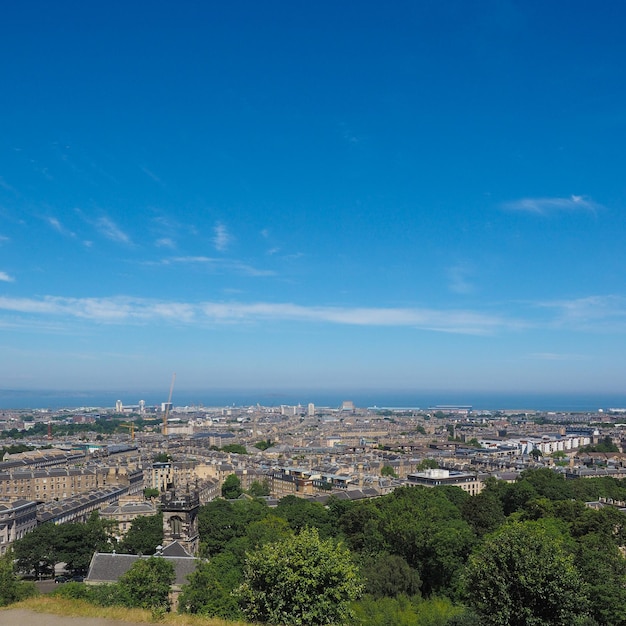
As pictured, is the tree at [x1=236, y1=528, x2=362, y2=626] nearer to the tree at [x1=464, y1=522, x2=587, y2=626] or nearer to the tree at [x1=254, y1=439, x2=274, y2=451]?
the tree at [x1=464, y1=522, x2=587, y2=626]

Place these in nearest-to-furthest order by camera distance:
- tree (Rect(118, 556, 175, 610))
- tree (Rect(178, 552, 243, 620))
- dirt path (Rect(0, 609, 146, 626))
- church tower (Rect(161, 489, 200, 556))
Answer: dirt path (Rect(0, 609, 146, 626))
tree (Rect(178, 552, 243, 620))
tree (Rect(118, 556, 175, 610))
church tower (Rect(161, 489, 200, 556))

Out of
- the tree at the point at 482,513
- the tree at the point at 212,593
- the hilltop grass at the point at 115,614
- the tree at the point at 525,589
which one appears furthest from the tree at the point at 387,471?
the hilltop grass at the point at 115,614

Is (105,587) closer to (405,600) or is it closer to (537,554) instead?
(405,600)

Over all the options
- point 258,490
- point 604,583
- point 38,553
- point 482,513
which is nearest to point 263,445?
point 258,490

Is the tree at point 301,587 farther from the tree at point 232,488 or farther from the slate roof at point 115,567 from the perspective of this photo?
the tree at point 232,488

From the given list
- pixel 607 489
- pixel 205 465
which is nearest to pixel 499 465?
pixel 607 489

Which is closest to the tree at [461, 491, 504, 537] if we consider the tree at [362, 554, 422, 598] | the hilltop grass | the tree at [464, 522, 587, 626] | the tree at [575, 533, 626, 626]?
the tree at [362, 554, 422, 598]
